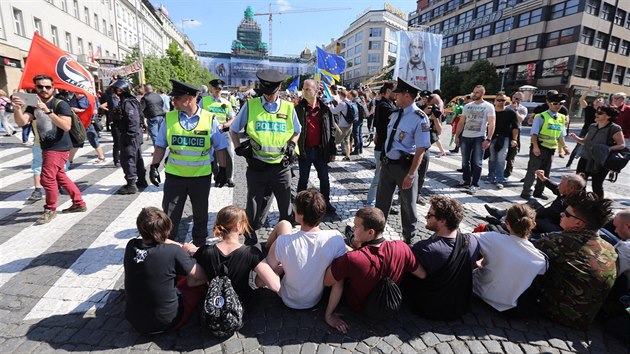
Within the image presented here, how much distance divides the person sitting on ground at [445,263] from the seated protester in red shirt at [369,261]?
0.42ft

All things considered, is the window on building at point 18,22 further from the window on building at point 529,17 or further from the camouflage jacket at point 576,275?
the window on building at point 529,17

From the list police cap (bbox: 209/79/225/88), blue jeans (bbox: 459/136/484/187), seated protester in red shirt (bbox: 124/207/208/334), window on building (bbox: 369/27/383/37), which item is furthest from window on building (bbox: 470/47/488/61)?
seated protester in red shirt (bbox: 124/207/208/334)

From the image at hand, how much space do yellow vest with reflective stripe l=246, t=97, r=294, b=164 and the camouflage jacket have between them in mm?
2664

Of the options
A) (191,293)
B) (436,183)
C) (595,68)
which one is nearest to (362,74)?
(595,68)

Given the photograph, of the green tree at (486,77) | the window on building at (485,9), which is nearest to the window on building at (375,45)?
the window on building at (485,9)

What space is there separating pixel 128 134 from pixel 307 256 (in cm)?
495

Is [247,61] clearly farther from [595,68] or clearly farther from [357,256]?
[357,256]

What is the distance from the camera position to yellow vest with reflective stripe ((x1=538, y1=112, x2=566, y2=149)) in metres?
6.09

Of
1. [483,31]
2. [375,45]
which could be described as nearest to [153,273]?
[483,31]

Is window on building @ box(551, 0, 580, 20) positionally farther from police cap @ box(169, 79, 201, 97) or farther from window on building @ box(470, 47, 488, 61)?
police cap @ box(169, 79, 201, 97)

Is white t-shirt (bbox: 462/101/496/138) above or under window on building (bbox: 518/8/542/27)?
under

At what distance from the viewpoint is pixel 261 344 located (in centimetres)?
249

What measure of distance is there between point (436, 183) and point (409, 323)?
506 cm

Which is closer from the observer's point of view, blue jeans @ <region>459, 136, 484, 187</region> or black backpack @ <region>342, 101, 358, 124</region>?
blue jeans @ <region>459, 136, 484, 187</region>
